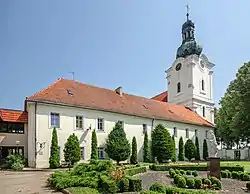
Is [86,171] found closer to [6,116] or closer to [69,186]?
[69,186]

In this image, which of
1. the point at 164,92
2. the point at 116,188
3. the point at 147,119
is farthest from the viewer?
the point at 164,92

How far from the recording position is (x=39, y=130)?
26844 millimetres

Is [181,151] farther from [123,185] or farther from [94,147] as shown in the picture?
[123,185]

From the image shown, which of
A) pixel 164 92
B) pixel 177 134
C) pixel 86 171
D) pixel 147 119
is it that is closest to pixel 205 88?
pixel 164 92

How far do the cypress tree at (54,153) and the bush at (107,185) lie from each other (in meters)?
14.6

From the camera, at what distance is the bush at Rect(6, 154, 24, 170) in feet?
81.0

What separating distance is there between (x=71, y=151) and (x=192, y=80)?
1175 inches

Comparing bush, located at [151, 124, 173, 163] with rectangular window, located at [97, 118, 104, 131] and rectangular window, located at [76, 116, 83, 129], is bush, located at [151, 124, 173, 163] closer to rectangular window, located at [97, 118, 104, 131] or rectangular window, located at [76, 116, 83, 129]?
rectangular window, located at [97, 118, 104, 131]

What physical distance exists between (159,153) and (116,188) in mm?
22657

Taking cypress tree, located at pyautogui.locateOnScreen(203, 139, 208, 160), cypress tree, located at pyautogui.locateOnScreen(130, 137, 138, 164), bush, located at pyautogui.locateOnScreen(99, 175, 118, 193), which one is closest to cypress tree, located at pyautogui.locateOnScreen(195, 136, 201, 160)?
cypress tree, located at pyautogui.locateOnScreen(203, 139, 208, 160)

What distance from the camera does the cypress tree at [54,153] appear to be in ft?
86.2

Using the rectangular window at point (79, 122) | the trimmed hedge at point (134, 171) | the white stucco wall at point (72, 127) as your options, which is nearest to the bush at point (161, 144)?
the white stucco wall at point (72, 127)

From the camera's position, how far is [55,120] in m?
28.2

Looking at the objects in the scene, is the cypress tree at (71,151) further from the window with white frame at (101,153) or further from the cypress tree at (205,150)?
the cypress tree at (205,150)
